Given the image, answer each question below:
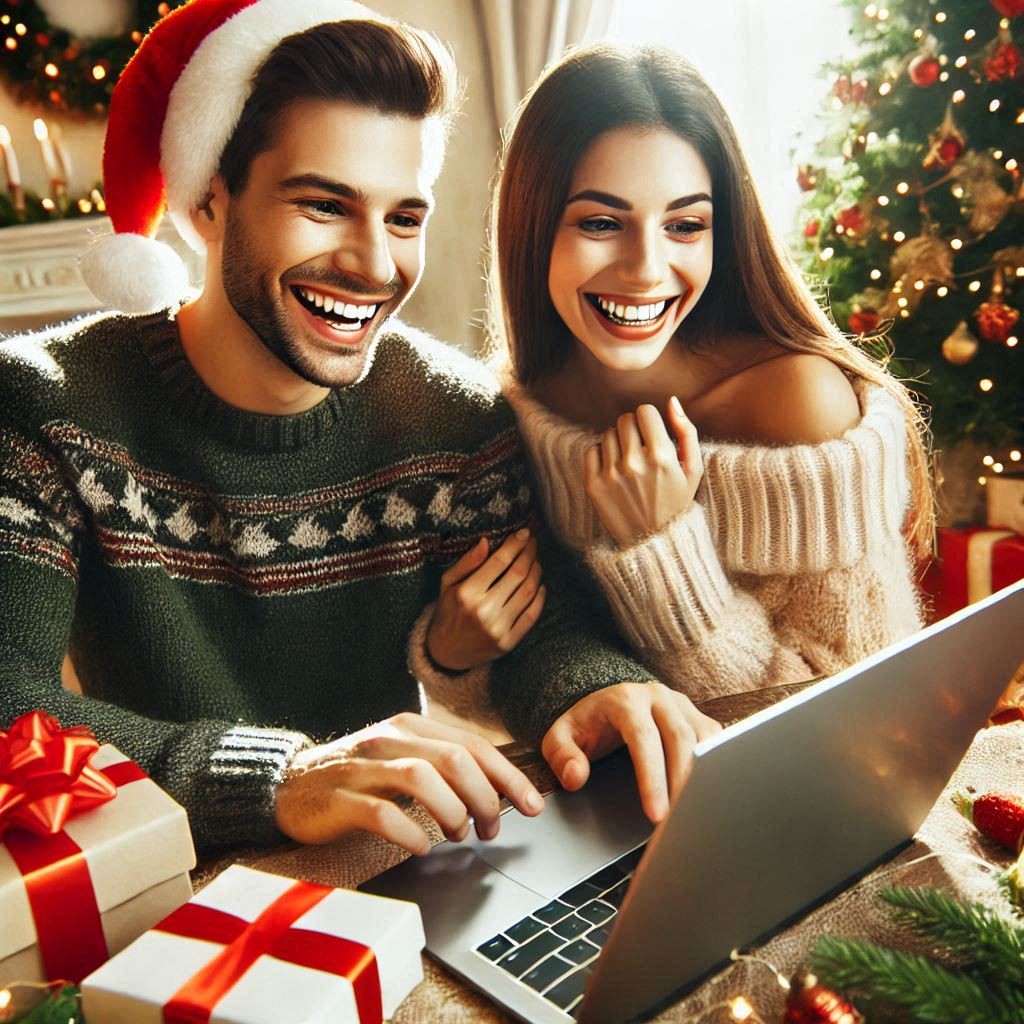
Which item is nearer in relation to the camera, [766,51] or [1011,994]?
[1011,994]

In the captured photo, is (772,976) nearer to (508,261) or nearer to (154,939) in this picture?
(154,939)

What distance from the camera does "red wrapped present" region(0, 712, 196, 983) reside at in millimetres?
611

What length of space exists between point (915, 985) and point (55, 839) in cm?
51

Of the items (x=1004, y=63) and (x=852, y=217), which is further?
(x=852, y=217)

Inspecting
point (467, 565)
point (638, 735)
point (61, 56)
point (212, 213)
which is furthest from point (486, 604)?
point (61, 56)

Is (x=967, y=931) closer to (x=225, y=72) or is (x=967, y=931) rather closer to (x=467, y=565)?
(x=467, y=565)

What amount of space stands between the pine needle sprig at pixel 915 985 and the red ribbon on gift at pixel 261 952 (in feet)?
0.82

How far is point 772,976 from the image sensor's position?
0.60 meters

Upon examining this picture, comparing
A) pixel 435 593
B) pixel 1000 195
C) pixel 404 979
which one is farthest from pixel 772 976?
pixel 1000 195

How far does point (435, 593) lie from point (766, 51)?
6.72ft

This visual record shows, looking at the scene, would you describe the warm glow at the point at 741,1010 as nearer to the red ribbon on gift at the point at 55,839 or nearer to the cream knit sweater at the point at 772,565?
the red ribbon on gift at the point at 55,839

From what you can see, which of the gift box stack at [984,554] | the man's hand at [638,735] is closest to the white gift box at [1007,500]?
the gift box stack at [984,554]

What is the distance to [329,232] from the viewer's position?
104 centimetres

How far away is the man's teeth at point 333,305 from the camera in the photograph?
1.07 m
